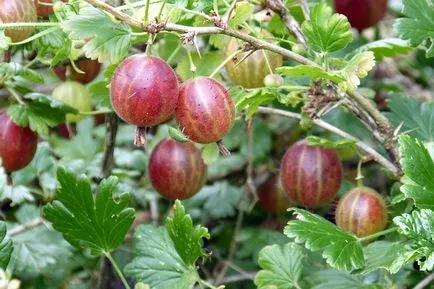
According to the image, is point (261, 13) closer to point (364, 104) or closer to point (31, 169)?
point (364, 104)

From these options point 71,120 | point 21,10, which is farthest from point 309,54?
point 71,120

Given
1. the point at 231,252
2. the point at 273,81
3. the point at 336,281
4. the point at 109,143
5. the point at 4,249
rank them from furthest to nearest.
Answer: the point at 231,252 < the point at 109,143 < the point at 336,281 < the point at 273,81 < the point at 4,249

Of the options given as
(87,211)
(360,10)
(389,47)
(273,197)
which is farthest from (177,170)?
(360,10)

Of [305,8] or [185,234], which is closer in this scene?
[185,234]

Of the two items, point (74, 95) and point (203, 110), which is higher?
point (203, 110)

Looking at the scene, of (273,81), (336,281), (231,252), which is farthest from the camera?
(231,252)

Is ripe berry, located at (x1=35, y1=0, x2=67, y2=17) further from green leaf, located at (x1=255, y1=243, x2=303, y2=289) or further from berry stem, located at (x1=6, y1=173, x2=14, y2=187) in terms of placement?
green leaf, located at (x1=255, y1=243, x2=303, y2=289)

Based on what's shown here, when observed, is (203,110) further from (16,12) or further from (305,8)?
(305,8)

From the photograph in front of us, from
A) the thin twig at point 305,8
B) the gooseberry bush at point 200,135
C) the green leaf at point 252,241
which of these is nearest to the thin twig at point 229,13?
the gooseberry bush at point 200,135
